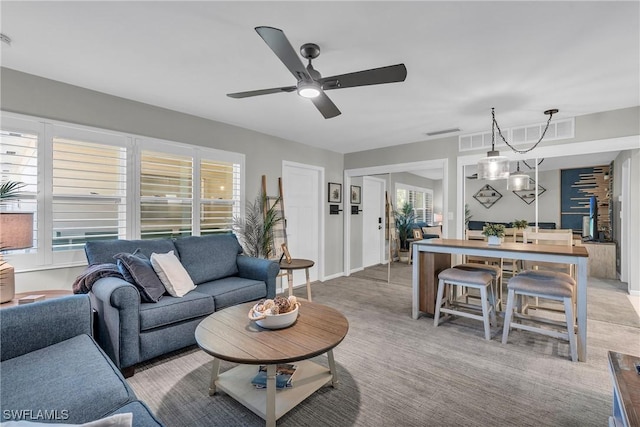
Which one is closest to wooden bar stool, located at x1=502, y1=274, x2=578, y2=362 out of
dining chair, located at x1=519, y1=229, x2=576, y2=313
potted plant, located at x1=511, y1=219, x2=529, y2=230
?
dining chair, located at x1=519, y1=229, x2=576, y2=313

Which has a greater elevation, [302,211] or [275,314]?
[302,211]

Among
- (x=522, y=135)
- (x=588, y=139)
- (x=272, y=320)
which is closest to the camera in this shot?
(x=272, y=320)

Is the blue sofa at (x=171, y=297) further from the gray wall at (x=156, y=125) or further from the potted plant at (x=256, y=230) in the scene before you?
the gray wall at (x=156, y=125)

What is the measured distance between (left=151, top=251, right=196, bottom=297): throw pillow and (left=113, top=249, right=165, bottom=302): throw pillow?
0.22 ft

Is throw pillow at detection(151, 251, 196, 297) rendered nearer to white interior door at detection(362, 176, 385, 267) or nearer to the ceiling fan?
the ceiling fan

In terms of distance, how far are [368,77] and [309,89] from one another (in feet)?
1.28

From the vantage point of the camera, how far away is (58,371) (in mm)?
1339

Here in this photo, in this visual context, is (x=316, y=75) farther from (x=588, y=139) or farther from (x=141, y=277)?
(x=588, y=139)

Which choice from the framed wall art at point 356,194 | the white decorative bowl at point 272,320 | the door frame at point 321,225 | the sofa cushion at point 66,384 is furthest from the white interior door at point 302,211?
the sofa cushion at point 66,384

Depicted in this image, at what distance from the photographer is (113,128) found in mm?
3045

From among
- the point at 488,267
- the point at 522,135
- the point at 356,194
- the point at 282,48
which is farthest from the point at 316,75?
the point at 356,194

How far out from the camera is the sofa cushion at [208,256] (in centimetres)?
312

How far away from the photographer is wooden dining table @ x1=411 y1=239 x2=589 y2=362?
8.21 feet

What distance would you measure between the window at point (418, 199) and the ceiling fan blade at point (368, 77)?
159 inches
